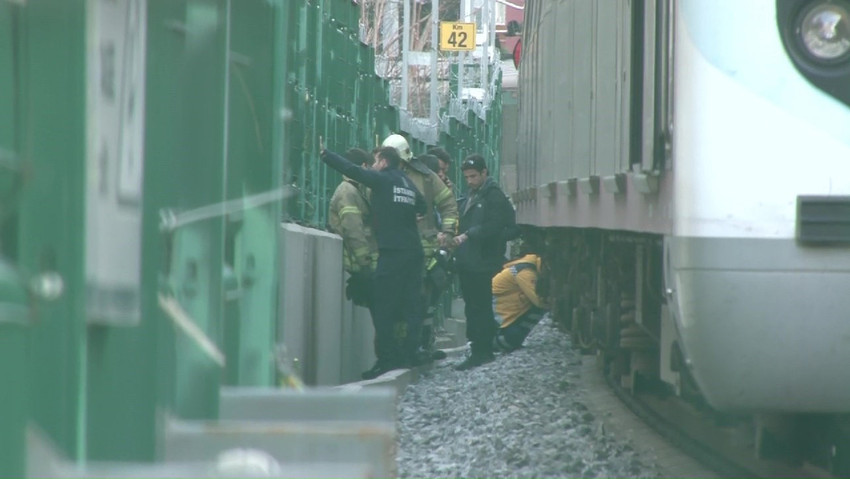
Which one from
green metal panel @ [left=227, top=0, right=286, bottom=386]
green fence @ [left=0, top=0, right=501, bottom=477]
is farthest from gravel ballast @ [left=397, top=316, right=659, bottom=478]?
green fence @ [left=0, top=0, right=501, bottom=477]

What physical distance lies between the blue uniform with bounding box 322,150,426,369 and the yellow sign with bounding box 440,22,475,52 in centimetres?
1450

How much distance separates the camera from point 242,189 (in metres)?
5.49

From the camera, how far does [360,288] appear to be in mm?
11672

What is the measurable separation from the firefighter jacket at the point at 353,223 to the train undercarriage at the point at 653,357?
140 centimetres

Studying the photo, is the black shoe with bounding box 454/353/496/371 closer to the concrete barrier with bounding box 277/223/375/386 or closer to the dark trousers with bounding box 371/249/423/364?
the concrete barrier with bounding box 277/223/375/386

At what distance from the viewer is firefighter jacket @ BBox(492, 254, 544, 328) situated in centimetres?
1391

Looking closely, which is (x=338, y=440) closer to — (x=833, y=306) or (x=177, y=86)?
(x=177, y=86)

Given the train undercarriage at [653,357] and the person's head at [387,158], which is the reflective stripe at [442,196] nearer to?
the train undercarriage at [653,357]

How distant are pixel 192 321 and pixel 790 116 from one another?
2.00 metres

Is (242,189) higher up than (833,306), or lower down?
higher up

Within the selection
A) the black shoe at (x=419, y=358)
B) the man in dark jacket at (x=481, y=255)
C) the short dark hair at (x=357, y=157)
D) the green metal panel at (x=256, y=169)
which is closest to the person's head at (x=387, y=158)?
the short dark hair at (x=357, y=157)

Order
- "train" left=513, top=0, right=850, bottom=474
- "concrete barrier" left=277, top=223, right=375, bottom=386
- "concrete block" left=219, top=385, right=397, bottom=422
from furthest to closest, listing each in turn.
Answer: "concrete barrier" left=277, top=223, right=375, bottom=386, "train" left=513, top=0, right=850, bottom=474, "concrete block" left=219, top=385, right=397, bottom=422

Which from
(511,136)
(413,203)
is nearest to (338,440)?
(413,203)

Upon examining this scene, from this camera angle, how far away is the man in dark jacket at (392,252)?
11219mm
